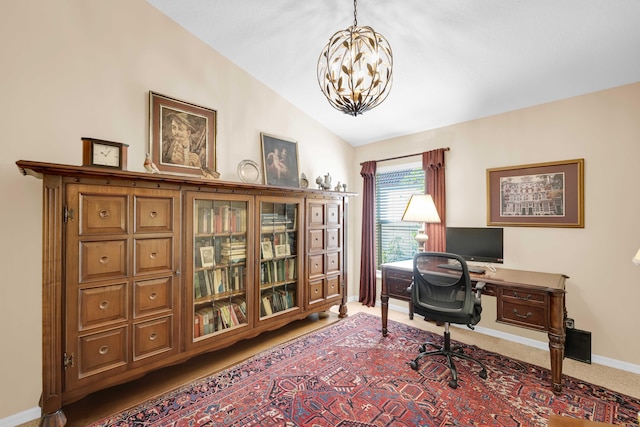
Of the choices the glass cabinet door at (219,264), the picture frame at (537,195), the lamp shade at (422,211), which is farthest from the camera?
the lamp shade at (422,211)

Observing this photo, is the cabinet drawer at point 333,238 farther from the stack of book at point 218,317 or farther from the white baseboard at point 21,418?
the white baseboard at point 21,418

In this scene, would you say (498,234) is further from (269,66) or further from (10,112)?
(10,112)

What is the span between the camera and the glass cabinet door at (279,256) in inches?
116

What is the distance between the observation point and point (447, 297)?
2.44 metres

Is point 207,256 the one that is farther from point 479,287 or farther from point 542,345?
point 542,345

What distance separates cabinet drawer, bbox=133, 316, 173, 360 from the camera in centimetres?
205

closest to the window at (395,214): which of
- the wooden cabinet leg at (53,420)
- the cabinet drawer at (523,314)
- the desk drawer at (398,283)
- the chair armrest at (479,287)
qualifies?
the desk drawer at (398,283)

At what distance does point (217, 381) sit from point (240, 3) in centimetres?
297

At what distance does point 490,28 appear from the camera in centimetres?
212

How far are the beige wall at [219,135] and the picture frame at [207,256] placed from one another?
88cm

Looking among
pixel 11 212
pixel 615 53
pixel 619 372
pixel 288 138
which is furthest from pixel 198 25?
pixel 619 372

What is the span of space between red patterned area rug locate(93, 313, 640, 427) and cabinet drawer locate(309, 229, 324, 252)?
3.60 ft

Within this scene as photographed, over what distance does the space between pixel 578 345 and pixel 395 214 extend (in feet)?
7.65

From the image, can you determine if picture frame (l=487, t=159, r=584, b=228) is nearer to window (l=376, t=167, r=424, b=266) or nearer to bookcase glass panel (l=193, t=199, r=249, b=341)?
window (l=376, t=167, r=424, b=266)
